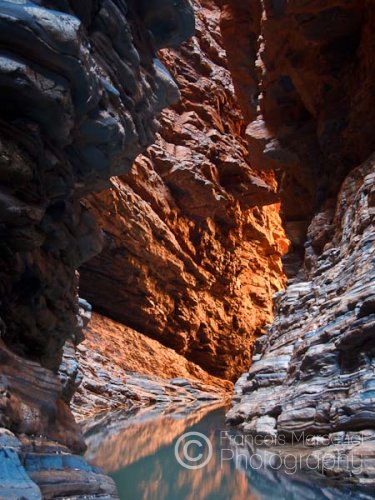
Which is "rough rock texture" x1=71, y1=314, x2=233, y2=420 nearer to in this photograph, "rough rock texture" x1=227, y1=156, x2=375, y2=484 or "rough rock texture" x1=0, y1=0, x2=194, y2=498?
"rough rock texture" x1=227, y1=156, x2=375, y2=484

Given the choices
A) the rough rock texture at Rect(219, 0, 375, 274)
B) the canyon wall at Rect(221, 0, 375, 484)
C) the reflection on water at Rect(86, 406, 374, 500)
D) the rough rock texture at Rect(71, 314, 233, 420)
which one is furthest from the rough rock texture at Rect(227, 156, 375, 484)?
the rough rock texture at Rect(71, 314, 233, 420)

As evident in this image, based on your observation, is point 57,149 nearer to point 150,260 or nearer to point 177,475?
point 177,475

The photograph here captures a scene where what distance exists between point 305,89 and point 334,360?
43.2ft

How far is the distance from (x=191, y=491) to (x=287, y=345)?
6726 mm

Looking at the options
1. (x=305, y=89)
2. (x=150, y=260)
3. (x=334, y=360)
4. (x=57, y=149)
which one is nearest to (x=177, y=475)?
(x=334, y=360)

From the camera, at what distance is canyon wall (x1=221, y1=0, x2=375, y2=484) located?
26.5ft

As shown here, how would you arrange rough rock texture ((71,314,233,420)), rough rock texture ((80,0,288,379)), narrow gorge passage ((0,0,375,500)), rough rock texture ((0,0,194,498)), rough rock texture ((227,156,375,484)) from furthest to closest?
rough rock texture ((80,0,288,379)) → rough rock texture ((71,314,233,420)) → rough rock texture ((227,156,375,484)) → narrow gorge passage ((0,0,375,500)) → rough rock texture ((0,0,194,498))

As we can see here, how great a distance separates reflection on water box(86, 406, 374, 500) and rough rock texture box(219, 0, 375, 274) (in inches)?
441

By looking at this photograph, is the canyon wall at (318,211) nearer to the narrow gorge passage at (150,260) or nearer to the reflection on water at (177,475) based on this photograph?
the narrow gorge passage at (150,260)

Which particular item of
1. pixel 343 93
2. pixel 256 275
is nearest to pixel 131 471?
pixel 343 93

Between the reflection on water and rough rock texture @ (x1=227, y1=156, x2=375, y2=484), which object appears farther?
rough rock texture @ (x1=227, y1=156, x2=375, y2=484)

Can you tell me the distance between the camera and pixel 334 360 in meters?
8.81

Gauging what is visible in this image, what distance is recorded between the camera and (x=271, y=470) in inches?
307

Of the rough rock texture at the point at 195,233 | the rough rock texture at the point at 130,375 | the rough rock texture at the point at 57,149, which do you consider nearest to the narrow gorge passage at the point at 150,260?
the rough rock texture at the point at 57,149
